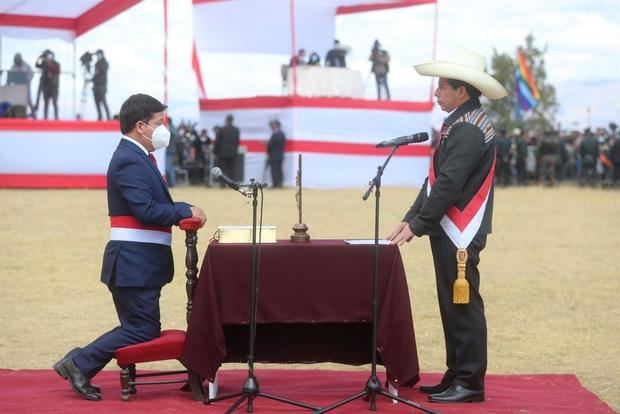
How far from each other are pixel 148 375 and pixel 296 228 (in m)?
1.36

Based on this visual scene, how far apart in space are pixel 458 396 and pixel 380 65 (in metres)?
22.5

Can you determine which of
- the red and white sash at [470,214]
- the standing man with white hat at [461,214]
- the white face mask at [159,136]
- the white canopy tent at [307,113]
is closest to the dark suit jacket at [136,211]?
the white face mask at [159,136]

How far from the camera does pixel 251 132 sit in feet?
94.4

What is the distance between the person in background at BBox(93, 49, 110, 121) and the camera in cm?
2439

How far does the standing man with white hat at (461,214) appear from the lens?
6395 mm

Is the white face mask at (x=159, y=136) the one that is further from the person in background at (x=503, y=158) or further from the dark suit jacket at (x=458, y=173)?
the person in background at (x=503, y=158)

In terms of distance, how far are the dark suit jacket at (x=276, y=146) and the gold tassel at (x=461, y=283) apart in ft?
67.6

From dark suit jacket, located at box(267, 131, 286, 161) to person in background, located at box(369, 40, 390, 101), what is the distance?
3143 mm

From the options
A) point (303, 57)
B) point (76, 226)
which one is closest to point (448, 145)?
point (76, 226)

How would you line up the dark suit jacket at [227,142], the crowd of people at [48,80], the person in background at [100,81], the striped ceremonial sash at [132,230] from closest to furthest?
→ the striped ceremonial sash at [132,230] < the person in background at [100,81] < the crowd of people at [48,80] < the dark suit jacket at [227,142]

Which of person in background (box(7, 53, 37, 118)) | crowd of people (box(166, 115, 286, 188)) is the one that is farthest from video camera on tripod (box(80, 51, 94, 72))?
crowd of people (box(166, 115, 286, 188))

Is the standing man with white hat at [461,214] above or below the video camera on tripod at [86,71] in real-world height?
below

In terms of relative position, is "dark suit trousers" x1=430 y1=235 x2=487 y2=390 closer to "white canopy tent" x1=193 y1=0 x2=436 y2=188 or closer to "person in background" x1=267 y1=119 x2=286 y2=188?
"person in background" x1=267 y1=119 x2=286 y2=188

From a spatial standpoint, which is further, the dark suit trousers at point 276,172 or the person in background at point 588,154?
the person in background at point 588,154
